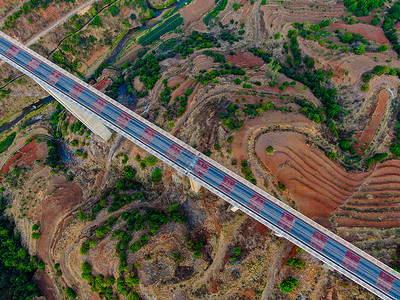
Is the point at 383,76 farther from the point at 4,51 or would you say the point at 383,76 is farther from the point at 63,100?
the point at 4,51

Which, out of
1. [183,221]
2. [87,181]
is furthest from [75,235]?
[183,221]

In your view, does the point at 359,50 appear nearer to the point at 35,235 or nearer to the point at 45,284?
the point at 35,235

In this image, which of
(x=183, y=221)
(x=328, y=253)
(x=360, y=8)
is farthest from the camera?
(x=360, y=8)

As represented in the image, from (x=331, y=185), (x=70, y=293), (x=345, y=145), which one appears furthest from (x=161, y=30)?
(x=70, y=293)

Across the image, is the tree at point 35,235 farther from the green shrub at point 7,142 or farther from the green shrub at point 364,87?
the green shrub at point 364,87

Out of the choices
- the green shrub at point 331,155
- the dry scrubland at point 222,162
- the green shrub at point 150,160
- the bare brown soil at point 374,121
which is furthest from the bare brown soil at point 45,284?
the bare brown soil at point 374,121

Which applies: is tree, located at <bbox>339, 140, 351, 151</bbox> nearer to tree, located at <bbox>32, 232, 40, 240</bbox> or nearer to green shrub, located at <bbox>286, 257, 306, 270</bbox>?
green shrub, located at <bbox>286, 257, 306, 270</bbox>

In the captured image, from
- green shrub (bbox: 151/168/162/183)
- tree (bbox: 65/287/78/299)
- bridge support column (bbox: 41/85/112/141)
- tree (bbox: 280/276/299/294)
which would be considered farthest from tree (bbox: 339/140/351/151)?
tree (bbox: 65/287/78/299)
